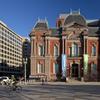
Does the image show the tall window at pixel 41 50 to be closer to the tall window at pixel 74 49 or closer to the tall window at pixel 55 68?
the tall window at pixel 55 68

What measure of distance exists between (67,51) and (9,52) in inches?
3149

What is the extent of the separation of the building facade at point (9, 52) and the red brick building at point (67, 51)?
65.2 m

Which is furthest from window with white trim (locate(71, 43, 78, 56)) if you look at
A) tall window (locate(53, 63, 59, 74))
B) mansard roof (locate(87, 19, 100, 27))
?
mansard roof (locate(87, 19, 100, 27))

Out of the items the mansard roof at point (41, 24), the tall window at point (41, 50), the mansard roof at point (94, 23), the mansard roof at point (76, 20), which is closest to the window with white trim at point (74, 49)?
the mansard roof at point (76, 20)

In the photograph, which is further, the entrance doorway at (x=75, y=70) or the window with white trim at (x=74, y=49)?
the window with white trim at (x=74, y=49)

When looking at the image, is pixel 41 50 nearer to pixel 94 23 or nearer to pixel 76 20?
pixel 76 20

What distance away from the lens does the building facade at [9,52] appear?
150 m

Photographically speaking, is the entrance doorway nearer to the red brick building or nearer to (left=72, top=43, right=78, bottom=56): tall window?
the red brick building

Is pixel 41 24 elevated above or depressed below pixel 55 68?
above

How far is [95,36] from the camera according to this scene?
8488cm

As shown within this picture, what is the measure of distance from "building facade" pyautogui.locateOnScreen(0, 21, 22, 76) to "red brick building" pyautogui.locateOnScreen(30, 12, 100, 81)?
65.2 m

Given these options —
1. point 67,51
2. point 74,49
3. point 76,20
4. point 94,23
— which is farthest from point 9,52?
point 74,49

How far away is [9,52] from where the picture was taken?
16138 cm

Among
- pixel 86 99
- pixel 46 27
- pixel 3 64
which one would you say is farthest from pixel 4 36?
pixel 86 99
